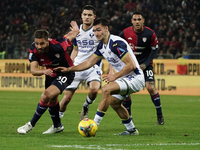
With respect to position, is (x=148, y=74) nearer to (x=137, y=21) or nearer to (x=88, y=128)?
(x=137, y=21)

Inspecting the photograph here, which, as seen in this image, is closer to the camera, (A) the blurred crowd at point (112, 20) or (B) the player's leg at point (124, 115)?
(B) the player's leg at point (124, 115)

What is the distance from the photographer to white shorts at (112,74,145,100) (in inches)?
256

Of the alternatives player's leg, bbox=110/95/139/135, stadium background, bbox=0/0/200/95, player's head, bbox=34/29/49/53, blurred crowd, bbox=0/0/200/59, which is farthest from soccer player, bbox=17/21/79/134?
blurred crowd, bbox=0/0/200/59

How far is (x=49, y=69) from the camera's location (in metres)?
6.65

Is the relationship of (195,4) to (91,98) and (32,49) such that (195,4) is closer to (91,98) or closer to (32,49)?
(91,98)

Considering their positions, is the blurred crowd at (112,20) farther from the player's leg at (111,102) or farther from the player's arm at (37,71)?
the player's arm at (37,71)

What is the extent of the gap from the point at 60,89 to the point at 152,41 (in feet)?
9.65

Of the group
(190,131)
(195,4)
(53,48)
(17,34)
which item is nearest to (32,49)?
(53,48)

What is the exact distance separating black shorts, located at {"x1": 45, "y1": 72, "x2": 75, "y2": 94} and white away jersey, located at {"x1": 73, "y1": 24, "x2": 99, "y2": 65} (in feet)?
7.17

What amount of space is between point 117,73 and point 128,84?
0.83ft

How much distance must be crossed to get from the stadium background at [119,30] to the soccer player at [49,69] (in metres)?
11.3

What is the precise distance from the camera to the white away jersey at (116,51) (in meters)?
6.62

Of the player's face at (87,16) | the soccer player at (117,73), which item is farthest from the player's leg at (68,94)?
the soccer player at (117,73)

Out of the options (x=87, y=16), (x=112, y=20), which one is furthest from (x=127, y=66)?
(x=112, y=20)
